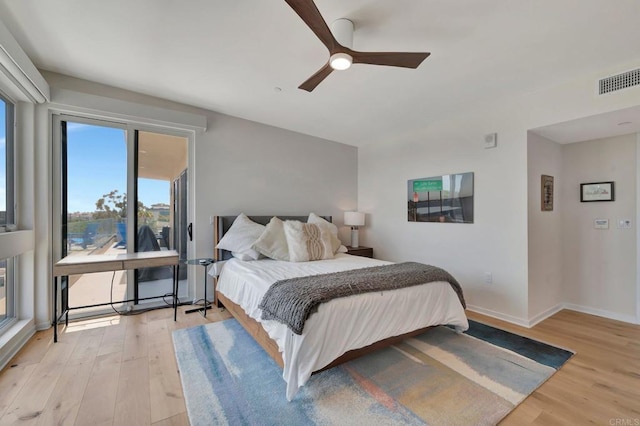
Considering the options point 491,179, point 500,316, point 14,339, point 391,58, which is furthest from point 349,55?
point 14,339

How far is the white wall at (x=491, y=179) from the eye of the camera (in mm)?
2766

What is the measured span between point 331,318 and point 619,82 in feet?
10.5

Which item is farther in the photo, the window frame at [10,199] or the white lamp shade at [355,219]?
the white lamp shade at [355,219]

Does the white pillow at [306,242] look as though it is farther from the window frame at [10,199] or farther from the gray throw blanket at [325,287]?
the window frame at [10,199]

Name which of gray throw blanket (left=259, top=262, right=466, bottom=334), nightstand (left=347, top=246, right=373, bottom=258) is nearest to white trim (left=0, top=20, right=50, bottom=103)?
gray throw blanket (left=259, top=262, right=466, bottom=334)

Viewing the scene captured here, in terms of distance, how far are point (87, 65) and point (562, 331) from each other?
5465 mm

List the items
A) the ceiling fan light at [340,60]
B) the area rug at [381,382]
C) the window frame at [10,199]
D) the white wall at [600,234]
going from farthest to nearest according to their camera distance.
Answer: the white wall at [600,234] → the window frame at [10,199] → the ceiling fan light at [340,60] → the area rug at [381,382]

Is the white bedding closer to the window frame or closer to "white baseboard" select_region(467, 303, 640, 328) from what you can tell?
"white baseboard" select_region(467, 303, 640, 328)

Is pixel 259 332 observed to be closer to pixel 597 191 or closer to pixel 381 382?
pixel 381 382

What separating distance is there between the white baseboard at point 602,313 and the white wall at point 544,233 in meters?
0.14

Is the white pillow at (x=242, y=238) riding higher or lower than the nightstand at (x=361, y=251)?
higher

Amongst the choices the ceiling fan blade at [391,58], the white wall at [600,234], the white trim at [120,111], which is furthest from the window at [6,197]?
the white wall at [600,234]

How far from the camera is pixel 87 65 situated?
2.64 meters

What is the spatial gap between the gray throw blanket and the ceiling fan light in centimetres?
161
